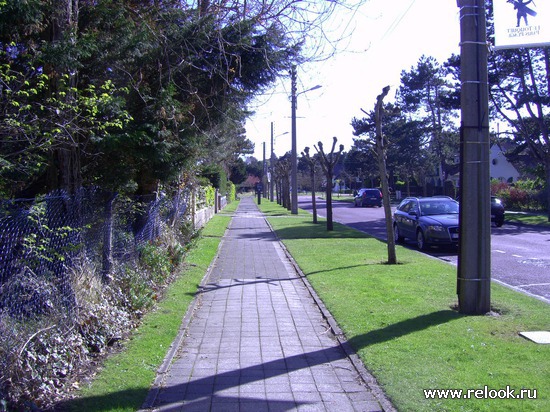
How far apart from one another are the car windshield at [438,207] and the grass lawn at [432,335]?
18.4 ft

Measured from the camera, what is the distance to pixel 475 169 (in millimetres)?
7574

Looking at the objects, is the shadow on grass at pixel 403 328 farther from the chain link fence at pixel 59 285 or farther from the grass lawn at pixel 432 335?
the chain link fence at pixel 59 285

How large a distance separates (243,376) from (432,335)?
7.86ft

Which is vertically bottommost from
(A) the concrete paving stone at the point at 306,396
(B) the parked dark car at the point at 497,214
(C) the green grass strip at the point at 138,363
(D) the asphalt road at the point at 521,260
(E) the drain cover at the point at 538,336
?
(D) the asphalt road at the point at 521,260

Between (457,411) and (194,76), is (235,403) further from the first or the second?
(194,76)

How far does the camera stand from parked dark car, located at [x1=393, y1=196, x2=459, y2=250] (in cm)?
1598

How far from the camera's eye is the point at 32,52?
704 cm

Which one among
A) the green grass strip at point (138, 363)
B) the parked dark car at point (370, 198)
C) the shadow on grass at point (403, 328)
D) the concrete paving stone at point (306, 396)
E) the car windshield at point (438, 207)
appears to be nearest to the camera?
the green grass strip at point (138, 363)

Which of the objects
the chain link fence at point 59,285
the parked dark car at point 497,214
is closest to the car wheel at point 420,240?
the chain link fence at point 59,285

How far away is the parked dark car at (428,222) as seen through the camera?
629 inches

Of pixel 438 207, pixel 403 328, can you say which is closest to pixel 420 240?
pixel 438 207

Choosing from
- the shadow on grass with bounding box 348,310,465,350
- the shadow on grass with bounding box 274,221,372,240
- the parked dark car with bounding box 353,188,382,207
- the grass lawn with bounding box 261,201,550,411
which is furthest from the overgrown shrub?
the shadow on grass with bounding box 348,310,465,350

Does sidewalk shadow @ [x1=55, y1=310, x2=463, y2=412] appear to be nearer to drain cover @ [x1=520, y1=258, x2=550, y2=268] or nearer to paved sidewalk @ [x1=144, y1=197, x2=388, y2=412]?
paved sidewalk @ [x1=144, y1=197, x2=388, y2=412]

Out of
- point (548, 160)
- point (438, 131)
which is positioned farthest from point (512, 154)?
point (438, 131)
